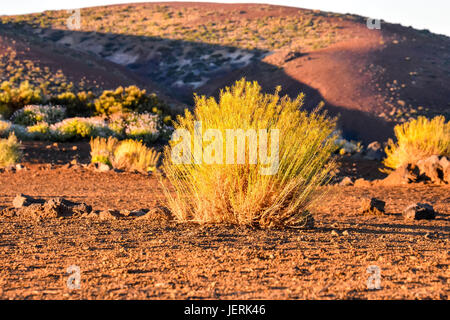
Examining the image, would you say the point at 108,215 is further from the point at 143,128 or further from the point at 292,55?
the point at 292,55

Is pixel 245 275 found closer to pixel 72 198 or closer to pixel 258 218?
pixel 258 218

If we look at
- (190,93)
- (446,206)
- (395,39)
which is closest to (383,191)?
(446,206)

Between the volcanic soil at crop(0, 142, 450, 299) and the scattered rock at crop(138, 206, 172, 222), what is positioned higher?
the volcanic soil at crop(0, 142, 450, 299)

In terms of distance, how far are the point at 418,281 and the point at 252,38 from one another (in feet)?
173

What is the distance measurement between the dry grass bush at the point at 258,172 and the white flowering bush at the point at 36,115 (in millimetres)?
16295

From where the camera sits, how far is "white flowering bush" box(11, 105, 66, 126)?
2222 cm

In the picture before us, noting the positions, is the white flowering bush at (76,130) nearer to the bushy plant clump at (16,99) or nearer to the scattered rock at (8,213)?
the bushy plant clump at (16,99)

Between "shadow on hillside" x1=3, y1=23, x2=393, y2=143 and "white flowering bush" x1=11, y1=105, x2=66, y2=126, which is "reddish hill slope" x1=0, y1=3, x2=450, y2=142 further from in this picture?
"white flowering bush" x1=11, y1=105, x2=66, y2=126

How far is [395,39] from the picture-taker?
4962 centimetres

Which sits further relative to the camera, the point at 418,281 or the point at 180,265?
the point at 180,265

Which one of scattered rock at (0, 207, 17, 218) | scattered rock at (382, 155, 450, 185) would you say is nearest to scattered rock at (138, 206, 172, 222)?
scattered rock at (0, 207, 17, 218)

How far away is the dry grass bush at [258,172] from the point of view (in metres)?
6.62

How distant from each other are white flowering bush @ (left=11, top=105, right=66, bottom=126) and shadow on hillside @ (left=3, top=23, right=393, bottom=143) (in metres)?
16.2
